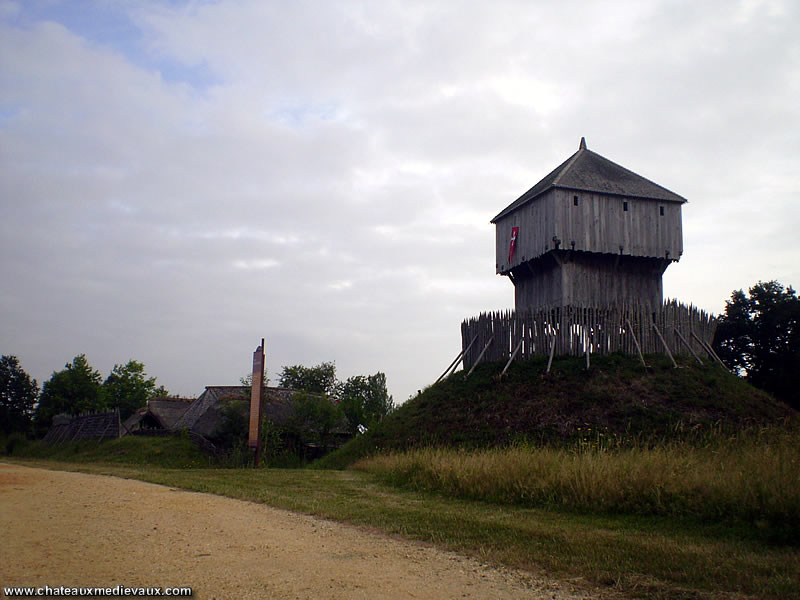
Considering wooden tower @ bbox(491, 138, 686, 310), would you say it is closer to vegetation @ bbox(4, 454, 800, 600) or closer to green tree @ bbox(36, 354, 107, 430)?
vegetation @ bbox(4, 454, 800, 600)

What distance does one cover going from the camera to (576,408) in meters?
19.3

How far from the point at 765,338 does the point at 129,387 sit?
64822mm

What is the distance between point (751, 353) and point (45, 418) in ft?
186

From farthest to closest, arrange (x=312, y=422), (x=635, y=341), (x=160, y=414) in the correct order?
(x=160, y=414) → (x=312, y=422) → (x=635, y=341)

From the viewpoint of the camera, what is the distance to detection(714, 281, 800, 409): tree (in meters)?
28.0

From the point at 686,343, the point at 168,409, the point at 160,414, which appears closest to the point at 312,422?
the point at 686,343

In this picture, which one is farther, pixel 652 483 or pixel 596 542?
pixel 652 483

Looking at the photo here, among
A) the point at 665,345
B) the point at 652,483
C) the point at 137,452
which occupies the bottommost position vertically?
the point at 137,452

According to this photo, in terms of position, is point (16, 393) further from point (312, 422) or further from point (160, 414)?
point (312, 422)

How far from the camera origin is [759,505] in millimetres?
6887

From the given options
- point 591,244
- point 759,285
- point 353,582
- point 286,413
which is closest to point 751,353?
point 759,285

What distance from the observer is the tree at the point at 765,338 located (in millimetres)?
28031

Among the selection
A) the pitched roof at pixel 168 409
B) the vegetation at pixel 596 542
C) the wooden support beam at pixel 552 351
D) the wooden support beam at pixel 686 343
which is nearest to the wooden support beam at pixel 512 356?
the wooden support beam at pixel 552 351

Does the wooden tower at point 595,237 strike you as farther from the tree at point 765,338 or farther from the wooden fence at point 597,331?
the tree at point 765,338
